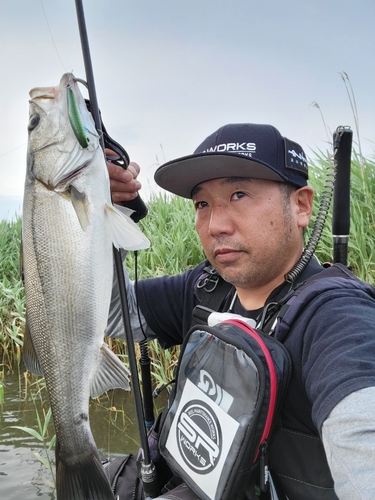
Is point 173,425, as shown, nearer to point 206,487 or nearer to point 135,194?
point 206,487

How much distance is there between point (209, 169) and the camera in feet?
6.95

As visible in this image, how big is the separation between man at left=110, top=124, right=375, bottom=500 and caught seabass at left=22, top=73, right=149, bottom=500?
0.33 metres

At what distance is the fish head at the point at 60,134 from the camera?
1864mm

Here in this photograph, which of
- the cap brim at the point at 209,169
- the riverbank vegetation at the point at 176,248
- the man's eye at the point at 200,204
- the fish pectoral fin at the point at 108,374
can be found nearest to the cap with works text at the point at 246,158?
the cap brim at the point at 209,169

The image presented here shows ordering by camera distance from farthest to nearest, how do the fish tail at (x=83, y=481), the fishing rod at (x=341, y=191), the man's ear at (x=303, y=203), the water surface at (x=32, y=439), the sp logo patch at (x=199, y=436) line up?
the water surface at (x=32, y=439)
the fishing rod at (x=341, y=191)
the man's ear at (x=303, y=203)
the fish tail at (x=83, y=481)
the sp logo patch at (x=199, y=436)

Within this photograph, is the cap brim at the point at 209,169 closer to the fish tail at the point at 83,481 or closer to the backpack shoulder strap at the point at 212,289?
the backpack shoulder strap at the point at 212,289

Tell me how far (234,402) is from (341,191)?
4.56 ft

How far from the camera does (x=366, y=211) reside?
4.79m

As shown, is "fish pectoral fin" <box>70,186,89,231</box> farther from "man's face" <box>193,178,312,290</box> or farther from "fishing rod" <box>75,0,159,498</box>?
"man's face" <box>193,178,312,290</box>

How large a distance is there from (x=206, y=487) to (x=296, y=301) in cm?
74

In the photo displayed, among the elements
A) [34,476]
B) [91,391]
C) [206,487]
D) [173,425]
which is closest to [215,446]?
[206,487]

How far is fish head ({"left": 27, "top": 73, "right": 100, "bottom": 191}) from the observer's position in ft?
6.12

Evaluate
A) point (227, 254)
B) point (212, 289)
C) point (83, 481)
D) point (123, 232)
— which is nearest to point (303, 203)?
point (227, 254)

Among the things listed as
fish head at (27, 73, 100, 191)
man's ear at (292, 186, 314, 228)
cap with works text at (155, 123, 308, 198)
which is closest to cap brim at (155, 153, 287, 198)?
cap with works text at (155, 123, 308, 198)
